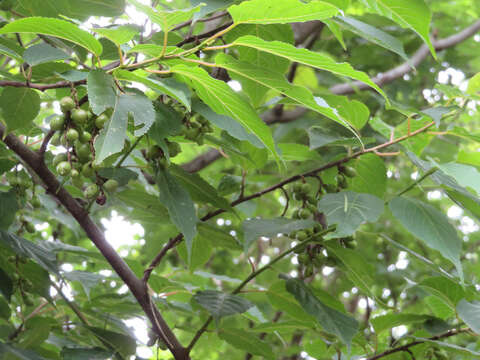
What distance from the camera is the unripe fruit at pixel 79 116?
43.1 inches

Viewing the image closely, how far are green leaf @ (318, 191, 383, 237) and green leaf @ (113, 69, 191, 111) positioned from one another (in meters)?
0.46

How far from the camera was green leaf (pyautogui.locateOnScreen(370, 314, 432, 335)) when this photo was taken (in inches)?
63.0

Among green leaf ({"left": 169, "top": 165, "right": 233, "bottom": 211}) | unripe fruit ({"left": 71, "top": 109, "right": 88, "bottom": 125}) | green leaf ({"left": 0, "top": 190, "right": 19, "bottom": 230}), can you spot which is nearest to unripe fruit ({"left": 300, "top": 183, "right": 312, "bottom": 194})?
green leaf ({"left": 169, "top": 165, "right": 233, "bottom": 211})

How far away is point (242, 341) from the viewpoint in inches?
61.7

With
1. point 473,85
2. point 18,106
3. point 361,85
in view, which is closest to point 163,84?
point 18,106

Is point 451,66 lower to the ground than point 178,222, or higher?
lower

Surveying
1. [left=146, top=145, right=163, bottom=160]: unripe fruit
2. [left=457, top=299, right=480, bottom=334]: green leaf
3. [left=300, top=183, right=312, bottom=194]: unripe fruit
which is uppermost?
[left=146, top=145, right=163, bottom=160]: unripe fruit

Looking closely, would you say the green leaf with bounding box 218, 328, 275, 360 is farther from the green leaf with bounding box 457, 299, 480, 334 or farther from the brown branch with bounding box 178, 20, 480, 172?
the brown branch with bounding box 178, 20, 480, 172

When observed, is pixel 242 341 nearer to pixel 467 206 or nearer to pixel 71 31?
pixel 467 206

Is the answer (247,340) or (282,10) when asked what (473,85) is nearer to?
(282,10)

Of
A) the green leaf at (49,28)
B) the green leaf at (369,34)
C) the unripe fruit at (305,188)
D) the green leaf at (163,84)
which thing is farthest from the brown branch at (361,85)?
the green leaf at (49,28)

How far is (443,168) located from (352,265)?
346 mm

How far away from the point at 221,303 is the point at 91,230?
385 mm

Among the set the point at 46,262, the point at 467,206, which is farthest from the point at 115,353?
the point at 467,206
